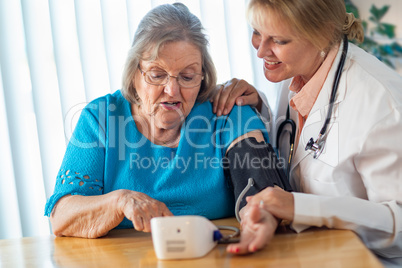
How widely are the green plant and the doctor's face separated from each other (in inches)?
69.3

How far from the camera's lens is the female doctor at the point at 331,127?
1.18 meters

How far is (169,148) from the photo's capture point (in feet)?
5.07

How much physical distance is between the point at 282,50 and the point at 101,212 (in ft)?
2.49

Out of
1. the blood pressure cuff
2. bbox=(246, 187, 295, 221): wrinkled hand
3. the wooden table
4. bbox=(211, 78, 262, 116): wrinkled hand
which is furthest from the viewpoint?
bbox=(211, 78, 262, 116): wrinkled hand

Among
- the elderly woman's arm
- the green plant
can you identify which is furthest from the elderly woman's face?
the green plant

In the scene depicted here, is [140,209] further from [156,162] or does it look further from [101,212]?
[156,162]

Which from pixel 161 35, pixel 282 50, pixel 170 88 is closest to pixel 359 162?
pixel 282 50

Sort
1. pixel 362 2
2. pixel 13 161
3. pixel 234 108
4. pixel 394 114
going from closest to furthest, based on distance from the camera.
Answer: pixel 394 114 < pixel 234 108 < pixel 13 161 < pixel 362 2

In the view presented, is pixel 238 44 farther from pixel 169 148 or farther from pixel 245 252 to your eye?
pixel 245 252

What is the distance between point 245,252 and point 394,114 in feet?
1.98

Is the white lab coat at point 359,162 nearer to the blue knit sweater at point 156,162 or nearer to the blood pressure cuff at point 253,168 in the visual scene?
the blood pressure cuff at point 253,168

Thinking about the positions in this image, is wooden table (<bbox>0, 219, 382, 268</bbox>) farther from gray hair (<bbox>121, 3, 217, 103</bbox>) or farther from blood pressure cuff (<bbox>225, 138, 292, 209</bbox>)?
gray hair (<bbox>121, 3, 217, 103</bbox>)

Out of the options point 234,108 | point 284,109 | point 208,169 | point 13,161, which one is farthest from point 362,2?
point 13,161

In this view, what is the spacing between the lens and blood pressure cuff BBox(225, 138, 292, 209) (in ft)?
4.50
